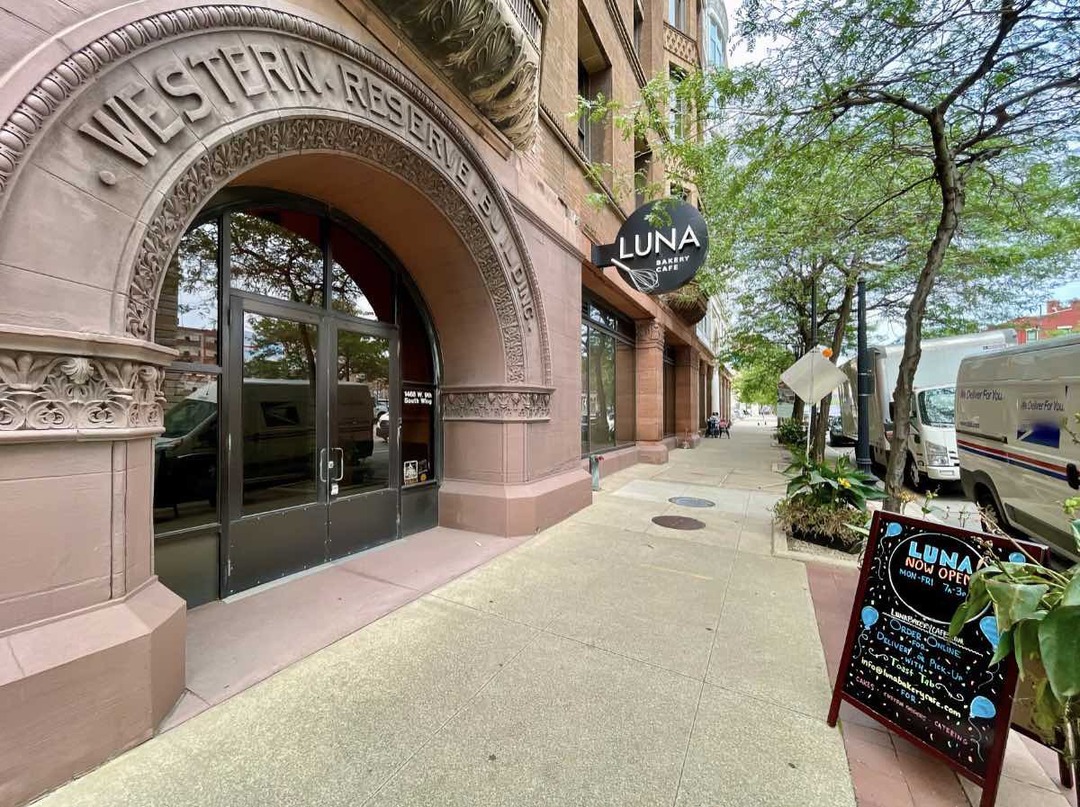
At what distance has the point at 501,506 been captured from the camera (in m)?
6.18

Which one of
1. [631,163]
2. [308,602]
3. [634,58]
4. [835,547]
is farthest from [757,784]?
[634,58]

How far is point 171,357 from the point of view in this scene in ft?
8.83

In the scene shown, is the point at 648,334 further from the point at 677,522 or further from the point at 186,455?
the point at 186,455

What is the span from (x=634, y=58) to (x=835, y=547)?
13.0m

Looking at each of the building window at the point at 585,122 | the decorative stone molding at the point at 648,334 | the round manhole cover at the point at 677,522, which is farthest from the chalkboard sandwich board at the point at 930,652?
the decorative stone molding at the point at 648,334

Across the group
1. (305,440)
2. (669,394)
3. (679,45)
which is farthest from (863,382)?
(679,45)

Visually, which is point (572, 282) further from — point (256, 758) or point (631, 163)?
point (256, 758)

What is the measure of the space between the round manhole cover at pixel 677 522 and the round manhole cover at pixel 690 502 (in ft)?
3.20

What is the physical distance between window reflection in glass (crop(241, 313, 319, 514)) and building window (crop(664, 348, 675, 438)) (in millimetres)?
15256

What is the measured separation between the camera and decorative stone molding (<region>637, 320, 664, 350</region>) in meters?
13.9

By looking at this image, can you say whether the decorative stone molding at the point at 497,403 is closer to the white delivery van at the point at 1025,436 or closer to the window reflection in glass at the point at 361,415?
the window reflection in glass at the point at 361,415

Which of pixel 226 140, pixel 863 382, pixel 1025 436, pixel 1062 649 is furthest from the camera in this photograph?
pixel 863 382

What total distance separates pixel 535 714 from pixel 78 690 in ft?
7.80

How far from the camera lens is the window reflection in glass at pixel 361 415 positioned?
5.42 meters
